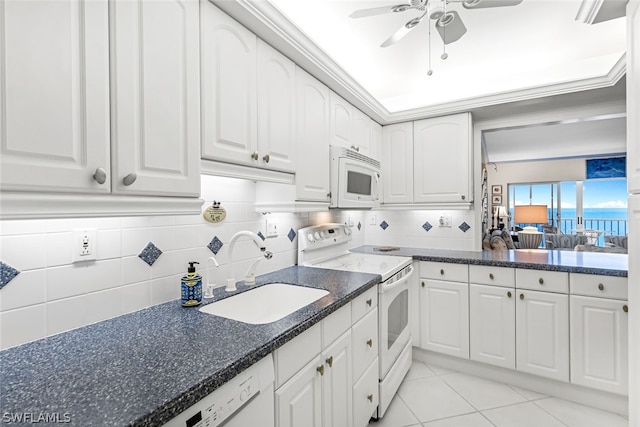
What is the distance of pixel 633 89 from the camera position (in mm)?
→ 1263

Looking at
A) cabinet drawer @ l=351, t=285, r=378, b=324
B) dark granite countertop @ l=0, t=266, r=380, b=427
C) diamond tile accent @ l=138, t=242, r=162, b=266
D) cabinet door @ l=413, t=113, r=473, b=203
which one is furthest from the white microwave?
diamond tile accent @ l=138, t=242, r=162, b=266

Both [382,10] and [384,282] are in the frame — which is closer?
[382,10]

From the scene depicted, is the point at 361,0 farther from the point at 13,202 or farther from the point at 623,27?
the point at 13,202

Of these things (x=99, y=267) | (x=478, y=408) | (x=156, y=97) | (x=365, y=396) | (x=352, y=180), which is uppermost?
(x=156, y=97)

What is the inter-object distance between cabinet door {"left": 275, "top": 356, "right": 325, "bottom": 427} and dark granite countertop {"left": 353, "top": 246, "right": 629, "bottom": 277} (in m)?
1.56

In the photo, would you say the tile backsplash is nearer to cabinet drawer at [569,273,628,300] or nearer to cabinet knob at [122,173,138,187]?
cabinet knob at [122,173,138,187]

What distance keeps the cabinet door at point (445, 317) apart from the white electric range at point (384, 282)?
0.62 feet

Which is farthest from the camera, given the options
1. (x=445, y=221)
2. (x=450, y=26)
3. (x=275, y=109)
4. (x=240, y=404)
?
(x=445, y=221)

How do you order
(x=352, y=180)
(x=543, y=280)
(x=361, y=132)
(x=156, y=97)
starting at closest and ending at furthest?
(x=156, y=97) → (x=543, y=280) → (x=352, y=180) → (x=361, y=132)

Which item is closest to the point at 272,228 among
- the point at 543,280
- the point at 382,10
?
the point at 382,10

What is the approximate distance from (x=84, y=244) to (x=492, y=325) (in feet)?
8.38

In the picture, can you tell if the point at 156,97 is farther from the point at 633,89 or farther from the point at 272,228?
the point at 633,89

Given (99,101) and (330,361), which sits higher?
(99,101)

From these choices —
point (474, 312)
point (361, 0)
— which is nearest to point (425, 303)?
point (474, 312)
